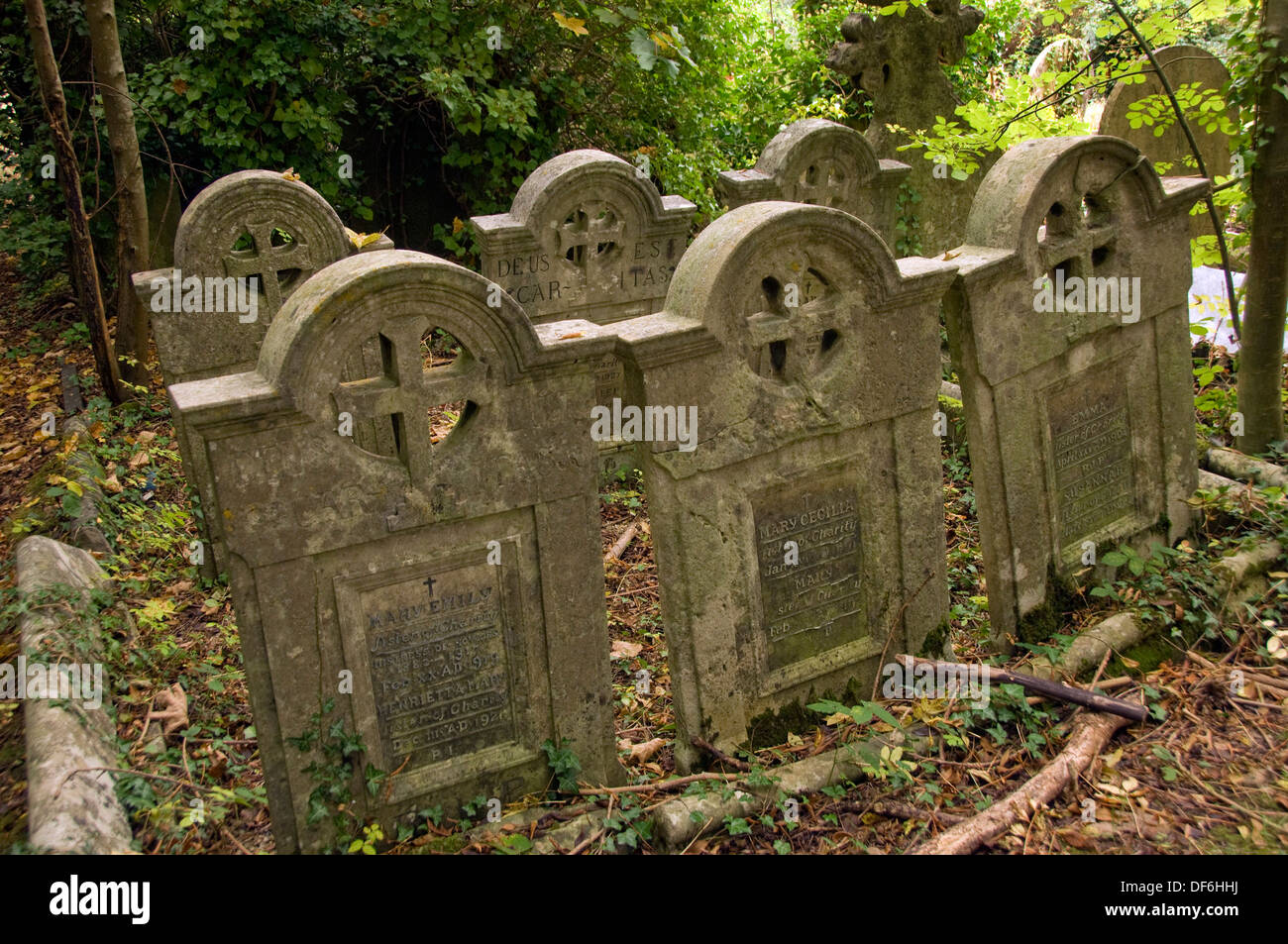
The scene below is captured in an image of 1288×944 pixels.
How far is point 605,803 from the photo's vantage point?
3.94 meters

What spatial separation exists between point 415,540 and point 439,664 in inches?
19.8

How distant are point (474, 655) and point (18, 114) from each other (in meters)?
8.64

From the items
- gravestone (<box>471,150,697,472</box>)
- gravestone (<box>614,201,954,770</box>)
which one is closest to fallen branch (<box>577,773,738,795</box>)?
gravestone (<box>614,201,954,770</box>)

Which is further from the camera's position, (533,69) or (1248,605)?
(533,69)

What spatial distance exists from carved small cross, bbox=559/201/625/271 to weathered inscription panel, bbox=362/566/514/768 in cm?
372

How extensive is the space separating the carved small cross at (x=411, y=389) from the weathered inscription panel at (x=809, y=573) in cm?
138

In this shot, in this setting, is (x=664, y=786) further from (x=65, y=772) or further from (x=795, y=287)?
(x=65, y=772)

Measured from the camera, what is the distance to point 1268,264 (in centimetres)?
586

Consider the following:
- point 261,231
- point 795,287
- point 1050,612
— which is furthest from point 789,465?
point 261,231

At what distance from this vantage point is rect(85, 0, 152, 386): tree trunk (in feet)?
23.9
